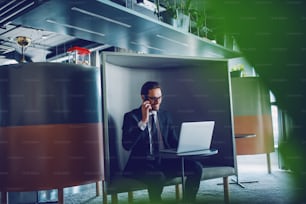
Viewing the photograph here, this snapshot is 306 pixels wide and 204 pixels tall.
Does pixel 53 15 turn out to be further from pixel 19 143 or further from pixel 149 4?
pixel 149 4

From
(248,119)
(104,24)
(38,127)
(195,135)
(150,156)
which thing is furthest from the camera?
(248,119)

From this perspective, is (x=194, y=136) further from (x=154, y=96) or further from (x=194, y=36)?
(x=194, y=36)

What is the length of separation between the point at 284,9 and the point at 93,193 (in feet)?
12.2

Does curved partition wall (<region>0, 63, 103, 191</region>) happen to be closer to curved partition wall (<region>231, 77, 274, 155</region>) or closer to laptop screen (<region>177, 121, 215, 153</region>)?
laptop screen (<region>177, 121, 215, 153</region>)

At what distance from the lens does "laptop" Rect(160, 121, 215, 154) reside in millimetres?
1855

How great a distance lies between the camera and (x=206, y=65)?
110 inches

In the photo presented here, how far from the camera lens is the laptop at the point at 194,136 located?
73.0 inches

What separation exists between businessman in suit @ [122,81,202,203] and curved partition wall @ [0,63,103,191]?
50 cm

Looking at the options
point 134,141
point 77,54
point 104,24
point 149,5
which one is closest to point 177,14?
point 104,24

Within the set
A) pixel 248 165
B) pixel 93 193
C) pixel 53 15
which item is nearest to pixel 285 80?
pixel 53 15

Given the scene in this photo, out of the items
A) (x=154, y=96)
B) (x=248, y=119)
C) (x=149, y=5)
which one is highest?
(x=149, y=5)

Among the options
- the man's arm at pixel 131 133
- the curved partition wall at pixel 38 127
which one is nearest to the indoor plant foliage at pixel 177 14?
the curved partition wall at pixel 38 127

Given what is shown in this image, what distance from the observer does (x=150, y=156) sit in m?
2.28

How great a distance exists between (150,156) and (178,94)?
809mm
